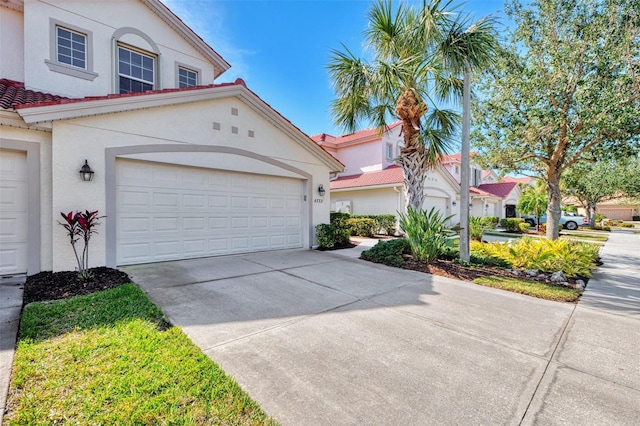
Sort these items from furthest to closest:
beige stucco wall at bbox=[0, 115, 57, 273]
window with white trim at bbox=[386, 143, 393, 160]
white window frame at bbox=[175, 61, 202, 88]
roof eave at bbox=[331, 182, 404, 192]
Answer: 1. window with white trim at bbox=[386, 143, 393, 160]
2. roof eave at bbox=[331, 182, 404, 192]
3. white window frame at bbox=[175, 61, 202, 88]
4. beige stucco wall at bbox=[0, 115, 57, 273]

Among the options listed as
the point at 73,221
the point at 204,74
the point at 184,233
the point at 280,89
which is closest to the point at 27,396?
the point at 73,221

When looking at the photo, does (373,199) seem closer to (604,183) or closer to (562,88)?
(562,88)

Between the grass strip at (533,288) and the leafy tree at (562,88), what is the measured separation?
17.8 ft

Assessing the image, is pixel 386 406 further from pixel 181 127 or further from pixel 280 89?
pixel 280 89

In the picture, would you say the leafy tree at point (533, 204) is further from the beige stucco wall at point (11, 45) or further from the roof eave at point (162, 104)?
the beige stucco wall at point (11, 45)

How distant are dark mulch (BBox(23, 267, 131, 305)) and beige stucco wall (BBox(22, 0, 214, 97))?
5453 mm

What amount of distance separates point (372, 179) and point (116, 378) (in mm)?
15747

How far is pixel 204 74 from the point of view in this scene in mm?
10891

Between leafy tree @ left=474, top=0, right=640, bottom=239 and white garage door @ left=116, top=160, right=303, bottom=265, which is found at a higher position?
leafy tree @ left=474, top=0, right=640, bottom=239

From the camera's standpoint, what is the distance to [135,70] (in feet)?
30.2

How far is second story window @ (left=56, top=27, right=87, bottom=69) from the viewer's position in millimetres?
Answer: 7988

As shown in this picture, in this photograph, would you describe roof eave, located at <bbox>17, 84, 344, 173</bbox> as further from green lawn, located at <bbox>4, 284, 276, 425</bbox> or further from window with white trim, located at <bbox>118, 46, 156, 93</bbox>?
green lawn, located at <bbox>4, 284, 276, 425</bbox>

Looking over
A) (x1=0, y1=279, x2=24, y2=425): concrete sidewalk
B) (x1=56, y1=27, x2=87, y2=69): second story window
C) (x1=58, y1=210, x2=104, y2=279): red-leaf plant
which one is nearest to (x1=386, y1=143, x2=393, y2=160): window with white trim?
(x1=56, y1=27, x2=87, y2=69): second story window

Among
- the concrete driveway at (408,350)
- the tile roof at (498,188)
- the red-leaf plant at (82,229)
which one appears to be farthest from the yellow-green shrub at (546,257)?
the tile roof at (498,188)
